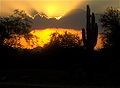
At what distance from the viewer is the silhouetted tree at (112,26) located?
52.9 meters

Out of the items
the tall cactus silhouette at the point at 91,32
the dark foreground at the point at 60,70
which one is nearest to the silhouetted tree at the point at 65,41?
the dark foreground at the point at 60,70

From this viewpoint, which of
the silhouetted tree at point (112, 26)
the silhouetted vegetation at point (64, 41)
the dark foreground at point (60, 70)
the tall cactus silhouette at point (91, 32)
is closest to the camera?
the dark foreground at point (60, 70)

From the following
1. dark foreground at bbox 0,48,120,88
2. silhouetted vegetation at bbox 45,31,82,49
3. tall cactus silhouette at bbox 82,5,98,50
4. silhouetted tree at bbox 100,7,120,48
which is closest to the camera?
dark foreground at bbox 0,48,120,88

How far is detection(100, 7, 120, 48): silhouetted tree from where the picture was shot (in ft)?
174

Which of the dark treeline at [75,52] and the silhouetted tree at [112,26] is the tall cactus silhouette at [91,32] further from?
the silhouetted tree at [112,26]

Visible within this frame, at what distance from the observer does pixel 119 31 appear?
173 feet

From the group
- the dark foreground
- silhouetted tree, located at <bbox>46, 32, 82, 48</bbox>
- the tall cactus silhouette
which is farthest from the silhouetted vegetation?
the tall cactus silhouette

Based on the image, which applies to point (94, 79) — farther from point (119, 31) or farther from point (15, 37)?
point (15, 37)

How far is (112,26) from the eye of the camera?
5862 cm

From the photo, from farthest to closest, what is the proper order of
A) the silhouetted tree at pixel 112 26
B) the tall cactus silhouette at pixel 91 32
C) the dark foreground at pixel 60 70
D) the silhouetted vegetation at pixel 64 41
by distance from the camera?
the silhouetted vegetation at pixel 64 41 → the silhouetted tree at pixel 112 26 → the tall cactus silhouette at pixel 91 32 → the dark foreground at pixel 60 70

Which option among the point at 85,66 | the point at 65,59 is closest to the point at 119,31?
the point at 65,59

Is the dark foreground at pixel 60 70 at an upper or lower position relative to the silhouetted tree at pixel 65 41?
lower

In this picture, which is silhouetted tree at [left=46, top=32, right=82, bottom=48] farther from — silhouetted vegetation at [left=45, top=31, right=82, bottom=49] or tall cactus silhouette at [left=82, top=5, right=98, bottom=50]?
tall cactus silhouette at [left=82, top=5, right=98, bottom=50]

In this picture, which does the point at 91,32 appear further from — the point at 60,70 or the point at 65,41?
the point at 65,41
